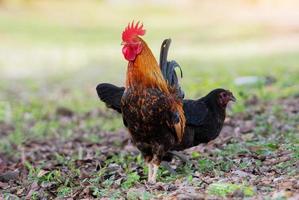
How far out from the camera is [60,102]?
13.5 metres

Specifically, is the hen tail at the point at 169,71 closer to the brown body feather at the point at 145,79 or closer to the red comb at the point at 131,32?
the brown body feather at the point at 145,79

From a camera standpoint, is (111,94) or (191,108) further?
(191,108)

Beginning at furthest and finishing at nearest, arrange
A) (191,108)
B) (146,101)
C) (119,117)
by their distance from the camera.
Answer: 1. (119,117)
2. (191,108)
3. (146,101)

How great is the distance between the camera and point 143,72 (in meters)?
6.16

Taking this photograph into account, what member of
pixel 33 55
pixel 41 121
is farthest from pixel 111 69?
pixel 41 121

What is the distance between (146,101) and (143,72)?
0.26 metres

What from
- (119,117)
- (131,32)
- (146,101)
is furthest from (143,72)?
(119,117)

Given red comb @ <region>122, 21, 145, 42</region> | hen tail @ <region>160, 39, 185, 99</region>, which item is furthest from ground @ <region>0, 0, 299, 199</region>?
red comb @ <region>122, 21, 145, 42</region>

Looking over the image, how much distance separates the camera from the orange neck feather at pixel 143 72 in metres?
6.16

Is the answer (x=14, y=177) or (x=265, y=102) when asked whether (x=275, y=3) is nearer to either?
(x=265, y=102)

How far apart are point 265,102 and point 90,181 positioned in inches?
203

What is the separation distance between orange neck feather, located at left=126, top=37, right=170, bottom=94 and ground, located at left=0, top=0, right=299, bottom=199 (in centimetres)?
83

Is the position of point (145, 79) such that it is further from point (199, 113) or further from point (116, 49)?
point (116, 49)

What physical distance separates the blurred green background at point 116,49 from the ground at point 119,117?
0.04 metres
